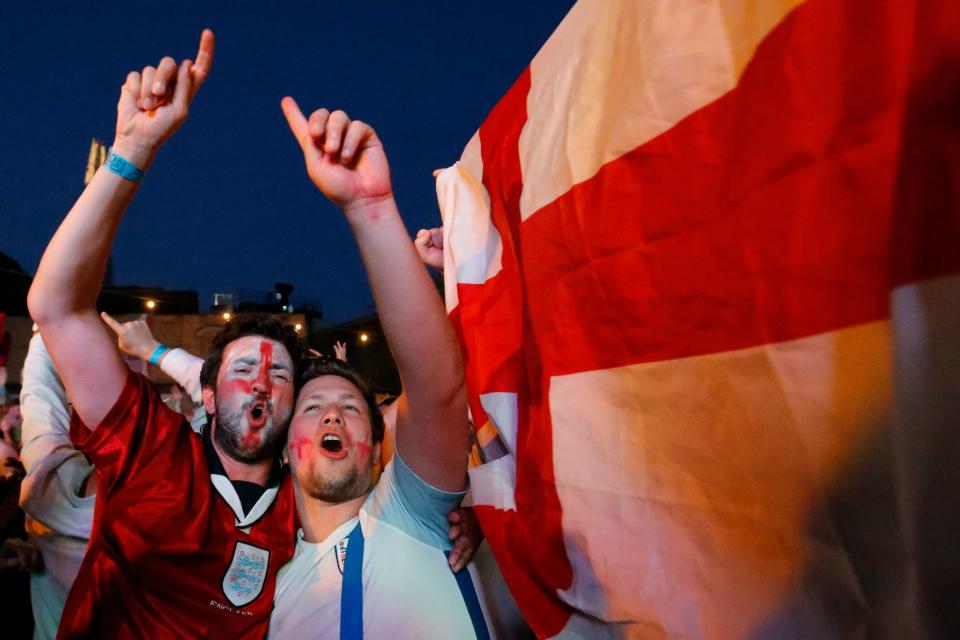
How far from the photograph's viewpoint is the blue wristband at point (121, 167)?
162 centimetres

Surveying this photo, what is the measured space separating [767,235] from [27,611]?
457cm

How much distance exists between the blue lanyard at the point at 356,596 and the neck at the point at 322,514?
0.69 feet

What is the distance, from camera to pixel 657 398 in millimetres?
1084

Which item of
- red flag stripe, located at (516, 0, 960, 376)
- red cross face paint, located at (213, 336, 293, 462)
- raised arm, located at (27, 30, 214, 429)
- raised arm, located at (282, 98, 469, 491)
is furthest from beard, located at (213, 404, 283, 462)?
red flag stripe, located at (516, 0, 960, 376)

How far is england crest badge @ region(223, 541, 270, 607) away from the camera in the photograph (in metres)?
1.81

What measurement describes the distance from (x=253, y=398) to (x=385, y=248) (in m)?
1.06

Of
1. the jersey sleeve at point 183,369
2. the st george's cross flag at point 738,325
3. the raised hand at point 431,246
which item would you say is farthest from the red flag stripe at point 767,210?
the jersey sleeve at point 183,369

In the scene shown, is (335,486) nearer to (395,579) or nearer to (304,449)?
(304,449)

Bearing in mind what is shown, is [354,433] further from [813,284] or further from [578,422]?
[813,284]


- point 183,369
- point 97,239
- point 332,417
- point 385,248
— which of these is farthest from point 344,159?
point 183,369

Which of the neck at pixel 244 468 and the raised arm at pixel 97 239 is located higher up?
the raised arm at pixel 97 239

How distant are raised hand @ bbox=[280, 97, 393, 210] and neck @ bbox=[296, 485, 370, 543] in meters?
1.13

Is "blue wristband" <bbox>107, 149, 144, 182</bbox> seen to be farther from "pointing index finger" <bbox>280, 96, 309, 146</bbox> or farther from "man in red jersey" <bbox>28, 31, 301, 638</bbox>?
"pointing index finger" <bbox>280, 96, 309, 146</bbox>

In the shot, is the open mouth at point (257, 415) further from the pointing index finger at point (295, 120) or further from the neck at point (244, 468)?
the pointing index finger at point (295, 120)
